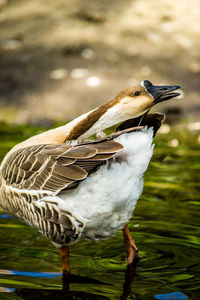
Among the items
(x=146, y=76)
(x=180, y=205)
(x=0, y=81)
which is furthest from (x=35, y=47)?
(x=180, y=205)

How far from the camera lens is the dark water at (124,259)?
3594mm

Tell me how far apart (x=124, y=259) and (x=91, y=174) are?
34.0 inches

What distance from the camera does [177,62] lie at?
9.98 metres

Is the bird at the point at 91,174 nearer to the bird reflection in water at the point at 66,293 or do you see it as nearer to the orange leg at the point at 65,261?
the orange leg at the point at 65,261

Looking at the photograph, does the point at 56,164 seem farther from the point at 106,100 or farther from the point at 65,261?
the point at 106,100

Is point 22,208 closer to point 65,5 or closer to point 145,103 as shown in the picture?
point 145,103

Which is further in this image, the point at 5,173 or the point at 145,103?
the point at 5,173

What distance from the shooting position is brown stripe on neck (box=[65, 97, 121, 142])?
13.1 ft

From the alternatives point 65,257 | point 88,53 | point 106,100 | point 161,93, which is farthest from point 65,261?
point 88,53

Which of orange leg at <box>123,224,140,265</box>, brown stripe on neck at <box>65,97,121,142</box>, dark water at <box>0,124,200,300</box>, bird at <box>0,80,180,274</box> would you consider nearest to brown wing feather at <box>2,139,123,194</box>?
bird at <box>0,80,180,274</box>

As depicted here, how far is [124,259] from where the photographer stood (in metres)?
4.18

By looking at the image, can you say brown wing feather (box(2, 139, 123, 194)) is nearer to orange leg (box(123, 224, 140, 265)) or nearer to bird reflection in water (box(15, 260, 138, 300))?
bird reflection in water (box(15, 260, 138, 300))

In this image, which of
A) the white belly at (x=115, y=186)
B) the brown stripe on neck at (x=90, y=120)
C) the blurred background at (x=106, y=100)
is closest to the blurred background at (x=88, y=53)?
the blurred background at (x=106, y=100)

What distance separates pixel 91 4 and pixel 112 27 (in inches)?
40.0
